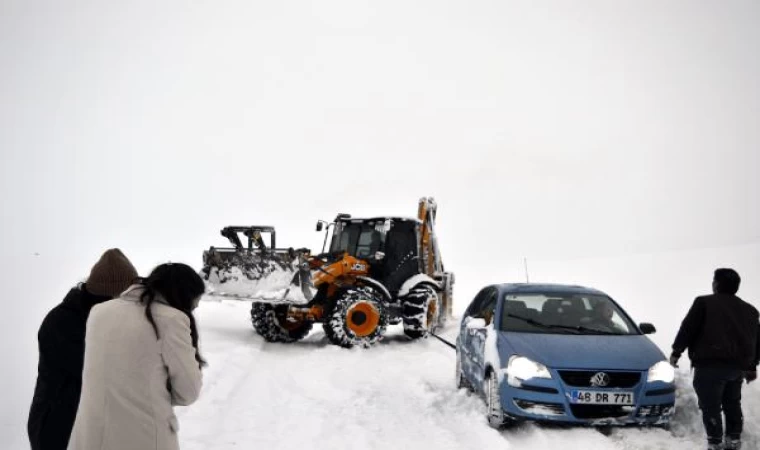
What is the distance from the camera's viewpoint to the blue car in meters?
5.51

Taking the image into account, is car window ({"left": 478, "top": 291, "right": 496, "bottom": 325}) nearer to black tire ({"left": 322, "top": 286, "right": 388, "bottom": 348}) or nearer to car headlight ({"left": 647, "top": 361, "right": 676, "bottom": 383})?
car headlight ({"left": 647, "top": 361, "right": 676, "bottom": 383})

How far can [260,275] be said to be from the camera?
39.5ft

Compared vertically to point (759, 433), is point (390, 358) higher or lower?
lower

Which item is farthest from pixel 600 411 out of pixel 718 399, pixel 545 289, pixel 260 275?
pixel 260 275

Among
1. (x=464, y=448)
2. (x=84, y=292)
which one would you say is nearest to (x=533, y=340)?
(x=464, y=448)

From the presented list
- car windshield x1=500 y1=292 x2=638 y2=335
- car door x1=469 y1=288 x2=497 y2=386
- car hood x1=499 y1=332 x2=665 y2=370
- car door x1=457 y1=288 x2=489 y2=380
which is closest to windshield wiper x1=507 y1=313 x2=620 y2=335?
car windshield x1=500 y1=292 x2=638 y2=335

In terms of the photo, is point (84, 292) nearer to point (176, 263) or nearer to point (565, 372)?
point (176, 263)

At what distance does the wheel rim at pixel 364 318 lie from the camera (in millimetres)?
11891

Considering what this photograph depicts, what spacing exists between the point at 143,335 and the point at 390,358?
29.1ft

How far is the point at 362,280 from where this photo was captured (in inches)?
498

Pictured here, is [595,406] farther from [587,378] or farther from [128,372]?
[128,372]

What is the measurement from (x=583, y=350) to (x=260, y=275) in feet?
24.6

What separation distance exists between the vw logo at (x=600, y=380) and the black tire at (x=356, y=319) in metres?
6.67

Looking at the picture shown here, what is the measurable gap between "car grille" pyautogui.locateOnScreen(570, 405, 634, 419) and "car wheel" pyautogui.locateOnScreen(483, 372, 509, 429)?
0.69 metres
